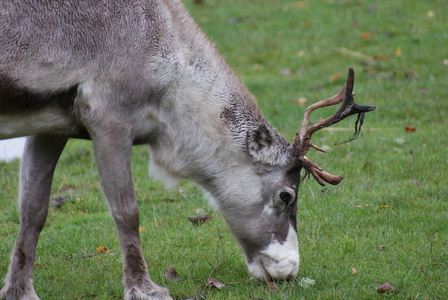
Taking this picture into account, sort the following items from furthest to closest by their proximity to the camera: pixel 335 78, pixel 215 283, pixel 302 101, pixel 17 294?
pixel 335 78
pixel 302 101
pixel 215 283
pixel 17 294

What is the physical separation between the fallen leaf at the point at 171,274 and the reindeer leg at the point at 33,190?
0.95 metres

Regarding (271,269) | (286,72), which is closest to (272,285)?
(271,269)

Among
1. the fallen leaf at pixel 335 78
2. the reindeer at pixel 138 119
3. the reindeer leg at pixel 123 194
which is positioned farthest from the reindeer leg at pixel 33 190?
the fallen leaf at pixel 335 78

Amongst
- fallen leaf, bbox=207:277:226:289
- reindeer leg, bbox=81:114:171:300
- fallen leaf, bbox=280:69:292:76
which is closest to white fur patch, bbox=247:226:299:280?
fallen leaf, bbox=207:277:226:289

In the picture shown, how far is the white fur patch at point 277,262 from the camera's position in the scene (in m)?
4.57

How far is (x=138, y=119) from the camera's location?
4.19 meters

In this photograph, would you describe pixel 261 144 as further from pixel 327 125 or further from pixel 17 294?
pixel 17 294

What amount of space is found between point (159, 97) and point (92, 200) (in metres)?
2.67

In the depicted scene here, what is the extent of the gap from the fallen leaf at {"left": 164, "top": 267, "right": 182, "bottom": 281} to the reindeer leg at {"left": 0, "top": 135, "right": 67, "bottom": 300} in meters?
0.95

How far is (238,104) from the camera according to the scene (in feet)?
15.1

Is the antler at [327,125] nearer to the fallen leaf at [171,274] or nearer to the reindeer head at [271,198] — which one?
→ the reindeer head at [271,198]

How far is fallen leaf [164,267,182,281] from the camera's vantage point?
4707 millimetres

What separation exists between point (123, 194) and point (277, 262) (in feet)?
Answer: 3.98

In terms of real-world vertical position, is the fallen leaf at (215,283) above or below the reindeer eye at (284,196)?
below
